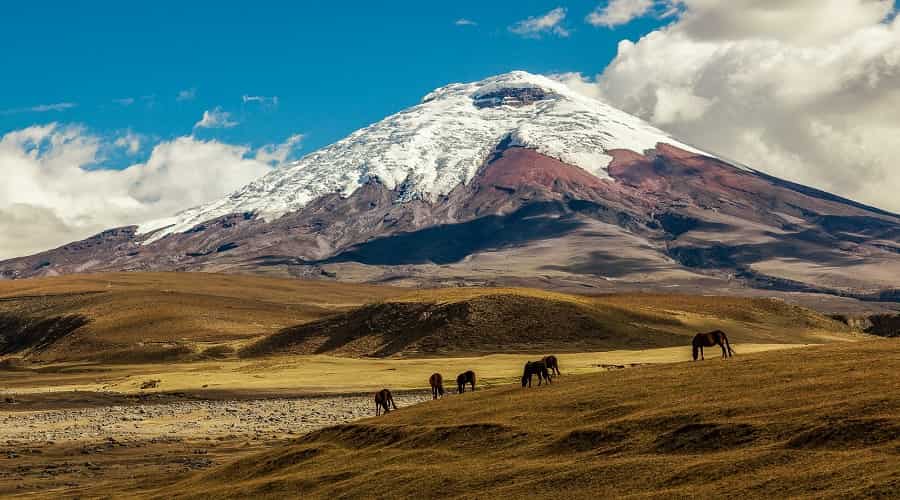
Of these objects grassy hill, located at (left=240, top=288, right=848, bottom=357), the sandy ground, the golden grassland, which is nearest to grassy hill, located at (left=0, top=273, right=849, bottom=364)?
grassy hill, located at (left=240, top=288, right=848, bottom=357)

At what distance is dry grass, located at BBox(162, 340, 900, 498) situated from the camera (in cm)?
2484

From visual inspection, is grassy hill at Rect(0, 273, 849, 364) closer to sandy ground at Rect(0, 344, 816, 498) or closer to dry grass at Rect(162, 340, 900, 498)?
sandy ground at Rect(0, 344, 816, 498)

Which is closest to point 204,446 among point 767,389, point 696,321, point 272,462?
point 272,462

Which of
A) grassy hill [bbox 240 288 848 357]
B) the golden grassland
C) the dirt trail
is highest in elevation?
grassy hill [bbox 240 288 848 357]

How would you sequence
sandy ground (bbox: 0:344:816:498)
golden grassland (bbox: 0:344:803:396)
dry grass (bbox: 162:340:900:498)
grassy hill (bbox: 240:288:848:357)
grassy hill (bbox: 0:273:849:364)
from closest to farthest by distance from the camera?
dry grass (bbox: 162:340:900:498)
sandy ground (bbox: 0:344:816:498)
golden grassland (bbox: 0:344:803:396)
grassy hill (bbox: 240:288:848:357)
grassy hill (bbox: 0:273:849:364)

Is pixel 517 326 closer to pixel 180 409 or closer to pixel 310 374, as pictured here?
pixel 310 374

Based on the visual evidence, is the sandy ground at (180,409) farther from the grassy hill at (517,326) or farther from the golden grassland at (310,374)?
the grassy hill at (517,326)

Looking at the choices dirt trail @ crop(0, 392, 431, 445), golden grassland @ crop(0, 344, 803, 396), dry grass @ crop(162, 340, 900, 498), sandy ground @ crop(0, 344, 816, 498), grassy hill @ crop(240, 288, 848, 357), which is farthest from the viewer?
grassy hill @ crop(240, 288, 848, 357)

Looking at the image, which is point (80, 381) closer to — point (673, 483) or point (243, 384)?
point (243, 384)

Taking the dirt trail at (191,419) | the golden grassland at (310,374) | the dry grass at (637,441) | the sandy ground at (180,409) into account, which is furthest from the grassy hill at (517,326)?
the dry grass at (637,441)

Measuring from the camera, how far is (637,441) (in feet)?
98.1

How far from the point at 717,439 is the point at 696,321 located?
126m

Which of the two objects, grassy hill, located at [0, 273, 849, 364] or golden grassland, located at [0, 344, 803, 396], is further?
grassy hill, located at [0, 273, 849, 364]

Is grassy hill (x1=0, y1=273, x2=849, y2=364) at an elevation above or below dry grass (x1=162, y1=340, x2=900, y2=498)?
above
